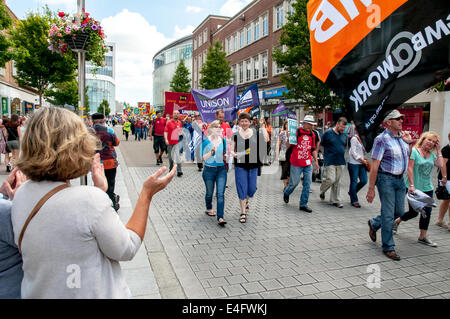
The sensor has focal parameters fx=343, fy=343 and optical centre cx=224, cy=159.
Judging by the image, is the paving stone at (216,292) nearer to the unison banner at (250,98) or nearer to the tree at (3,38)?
the unison banner at (250,98)

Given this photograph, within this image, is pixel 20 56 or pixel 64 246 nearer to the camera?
pixel 64 246

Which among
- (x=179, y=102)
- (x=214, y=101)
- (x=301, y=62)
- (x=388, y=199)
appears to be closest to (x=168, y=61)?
(x=301, y=62)

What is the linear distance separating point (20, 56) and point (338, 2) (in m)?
20.1

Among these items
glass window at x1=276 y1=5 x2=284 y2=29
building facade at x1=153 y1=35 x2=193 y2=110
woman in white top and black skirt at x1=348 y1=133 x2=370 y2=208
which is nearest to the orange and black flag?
woman in white top and black skirt at x1=348 y1=133 x2=370 y2=208

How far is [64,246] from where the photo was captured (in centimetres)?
143

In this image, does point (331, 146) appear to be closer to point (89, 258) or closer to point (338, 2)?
point (338, 2)

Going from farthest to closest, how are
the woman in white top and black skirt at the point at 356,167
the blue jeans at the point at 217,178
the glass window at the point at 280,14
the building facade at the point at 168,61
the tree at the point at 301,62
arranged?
the building facade at the point at 168,61
the glass window at the point at 280,14
the tree at the point at 301,62
the woman in white top and black skirt at the point at 356,167
the blue jeans at the point at 217,178

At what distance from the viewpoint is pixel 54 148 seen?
149 centimetres

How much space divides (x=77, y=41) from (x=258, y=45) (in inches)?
1193

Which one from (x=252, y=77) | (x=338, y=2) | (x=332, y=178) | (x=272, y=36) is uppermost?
(x=272, y=36)

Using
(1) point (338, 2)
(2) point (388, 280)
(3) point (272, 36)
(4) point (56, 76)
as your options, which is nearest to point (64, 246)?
(1) point (338, 2)

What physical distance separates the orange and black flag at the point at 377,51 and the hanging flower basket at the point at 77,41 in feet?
15.0

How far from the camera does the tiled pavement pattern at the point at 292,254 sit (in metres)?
3.54

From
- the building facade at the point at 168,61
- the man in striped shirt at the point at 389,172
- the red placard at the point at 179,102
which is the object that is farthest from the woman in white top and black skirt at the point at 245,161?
the building facade at the point at 168,61
